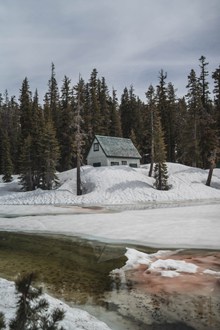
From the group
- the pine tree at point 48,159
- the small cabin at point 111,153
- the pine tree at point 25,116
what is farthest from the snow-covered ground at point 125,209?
the pine tree at point 25,116

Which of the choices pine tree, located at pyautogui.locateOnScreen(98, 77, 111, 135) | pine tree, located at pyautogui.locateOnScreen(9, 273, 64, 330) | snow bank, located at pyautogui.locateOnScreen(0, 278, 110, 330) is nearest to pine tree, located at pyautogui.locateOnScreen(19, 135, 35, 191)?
pine tree, located at pyautogui.locateOnScreen(98, 77, 111, 135)

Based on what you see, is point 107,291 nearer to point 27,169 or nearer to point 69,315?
point 69,315

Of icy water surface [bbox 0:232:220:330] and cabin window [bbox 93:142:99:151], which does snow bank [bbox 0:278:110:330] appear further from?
cabin window [bbox 93:142:99:151]

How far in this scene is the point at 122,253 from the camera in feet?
46.4

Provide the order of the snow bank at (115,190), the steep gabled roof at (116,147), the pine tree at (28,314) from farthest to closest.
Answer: the steep gabled roof at (116,147) < the snow bank at (115,190) < the pine tree at (28,314)

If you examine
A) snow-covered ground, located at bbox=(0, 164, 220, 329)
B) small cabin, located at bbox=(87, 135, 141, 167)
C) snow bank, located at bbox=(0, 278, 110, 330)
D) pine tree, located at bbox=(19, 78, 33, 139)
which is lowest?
snow-covered ground, located at bbox=(0, 164, 220, 329)

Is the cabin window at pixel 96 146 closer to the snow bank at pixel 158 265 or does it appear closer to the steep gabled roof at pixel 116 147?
the steep gabled roof at pixel 116 147

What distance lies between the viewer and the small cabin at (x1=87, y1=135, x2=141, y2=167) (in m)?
Result: 51.7

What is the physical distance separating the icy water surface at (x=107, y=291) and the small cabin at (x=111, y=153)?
36.3m

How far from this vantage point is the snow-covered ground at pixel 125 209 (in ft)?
58.1

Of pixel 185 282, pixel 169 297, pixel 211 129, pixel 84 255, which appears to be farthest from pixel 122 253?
pixel 211 129

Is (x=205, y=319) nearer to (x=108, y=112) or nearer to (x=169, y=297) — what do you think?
(x=169, y=297)

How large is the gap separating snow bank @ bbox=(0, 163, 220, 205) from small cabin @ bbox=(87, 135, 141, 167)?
407 centimetres

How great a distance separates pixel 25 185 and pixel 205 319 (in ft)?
135
